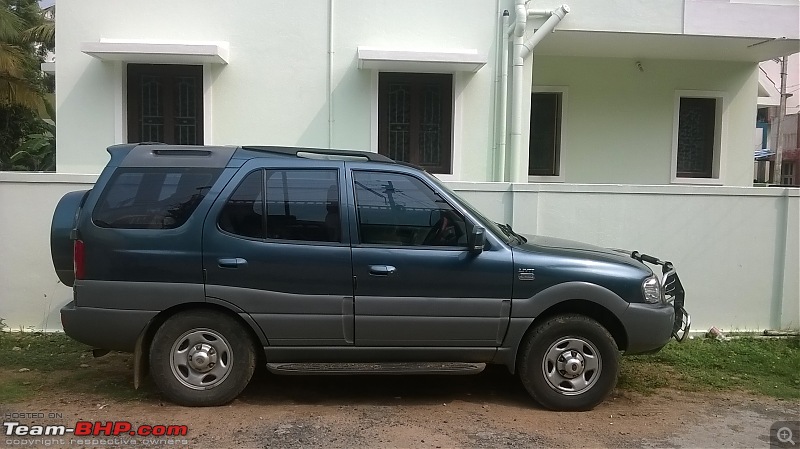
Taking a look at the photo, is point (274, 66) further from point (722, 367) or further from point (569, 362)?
point (722, 367)

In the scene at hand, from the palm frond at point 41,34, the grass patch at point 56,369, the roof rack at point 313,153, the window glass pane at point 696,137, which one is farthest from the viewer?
the palm frond at point 41,34

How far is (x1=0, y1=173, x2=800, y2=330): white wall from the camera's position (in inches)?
282

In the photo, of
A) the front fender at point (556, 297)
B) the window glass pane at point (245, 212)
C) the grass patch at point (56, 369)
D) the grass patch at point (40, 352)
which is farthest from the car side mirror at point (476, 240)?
the grass patch at point (40, 352)

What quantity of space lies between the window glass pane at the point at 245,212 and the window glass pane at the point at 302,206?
7 centimetres

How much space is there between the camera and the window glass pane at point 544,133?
10352 mm

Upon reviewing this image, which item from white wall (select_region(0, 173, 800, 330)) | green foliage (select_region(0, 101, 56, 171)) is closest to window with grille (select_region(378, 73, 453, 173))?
white wall (select_region(0, 173, 800, 330))

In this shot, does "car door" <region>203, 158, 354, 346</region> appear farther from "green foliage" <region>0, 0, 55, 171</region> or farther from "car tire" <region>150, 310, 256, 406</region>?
"green foliage" <region>0, 0, 55, 171</region>

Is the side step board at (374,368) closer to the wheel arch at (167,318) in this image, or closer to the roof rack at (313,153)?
the wheel arch at (167,318)

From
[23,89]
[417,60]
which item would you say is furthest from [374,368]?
[23,89]

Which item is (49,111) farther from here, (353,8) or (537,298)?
(537,298)

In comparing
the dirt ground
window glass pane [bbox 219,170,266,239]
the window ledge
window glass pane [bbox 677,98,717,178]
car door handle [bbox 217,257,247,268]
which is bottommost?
the dirt ground

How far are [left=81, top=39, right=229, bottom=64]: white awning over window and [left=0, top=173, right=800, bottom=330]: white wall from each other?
11.5 ft

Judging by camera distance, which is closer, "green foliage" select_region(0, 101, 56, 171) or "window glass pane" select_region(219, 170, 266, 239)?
"window glass pane" select_region(219, 170, 266, 239)

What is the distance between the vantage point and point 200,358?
15.9 ft
